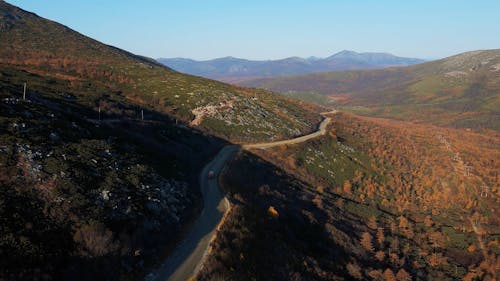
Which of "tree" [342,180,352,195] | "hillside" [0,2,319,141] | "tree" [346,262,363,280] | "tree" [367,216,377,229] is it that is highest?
"hillside" [0,2,319,141]

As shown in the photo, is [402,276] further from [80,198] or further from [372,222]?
[80,198]

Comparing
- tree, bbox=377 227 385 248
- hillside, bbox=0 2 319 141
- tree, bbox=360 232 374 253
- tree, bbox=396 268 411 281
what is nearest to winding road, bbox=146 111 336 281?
tree, bbox=360 232 374 253

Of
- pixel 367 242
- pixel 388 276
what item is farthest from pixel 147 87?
pixel 388 276

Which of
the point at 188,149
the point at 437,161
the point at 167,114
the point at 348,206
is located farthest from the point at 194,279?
the point at 437,161

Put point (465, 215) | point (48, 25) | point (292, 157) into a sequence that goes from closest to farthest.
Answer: point (292, 157)
point (465, 215)
point (48, 25)

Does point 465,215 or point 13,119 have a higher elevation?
point 13,119

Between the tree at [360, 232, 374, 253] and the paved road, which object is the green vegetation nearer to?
the paved road

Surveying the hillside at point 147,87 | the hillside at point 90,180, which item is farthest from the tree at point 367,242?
the hillside at point 147,87

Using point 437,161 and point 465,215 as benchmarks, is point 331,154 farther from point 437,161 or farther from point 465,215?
point 437,161
